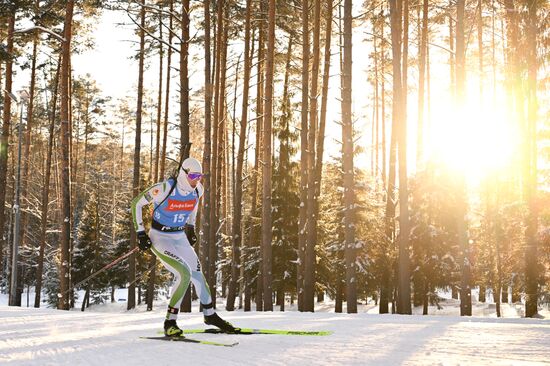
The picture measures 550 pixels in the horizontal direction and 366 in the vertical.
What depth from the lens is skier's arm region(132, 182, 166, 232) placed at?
6.35 m

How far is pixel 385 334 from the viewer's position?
6516 mm

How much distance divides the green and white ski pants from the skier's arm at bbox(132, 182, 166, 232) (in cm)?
22

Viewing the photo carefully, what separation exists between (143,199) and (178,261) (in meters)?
0.87

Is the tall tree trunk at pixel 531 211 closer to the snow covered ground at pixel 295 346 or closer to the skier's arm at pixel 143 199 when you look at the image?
the snow covered ground at pixel 295 346

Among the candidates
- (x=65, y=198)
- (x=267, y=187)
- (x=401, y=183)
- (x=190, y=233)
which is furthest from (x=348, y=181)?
(x=190, y=233)

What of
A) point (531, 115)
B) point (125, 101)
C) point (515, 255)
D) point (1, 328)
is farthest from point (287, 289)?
point (125, 101)

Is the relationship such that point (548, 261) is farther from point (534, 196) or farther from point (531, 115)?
point (531, 115)

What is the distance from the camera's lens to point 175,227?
254 inches

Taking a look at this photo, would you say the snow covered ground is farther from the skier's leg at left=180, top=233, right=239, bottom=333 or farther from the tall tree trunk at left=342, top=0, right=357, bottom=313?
the tall tree trunk at left=342, top=0, right=357, bottom=313

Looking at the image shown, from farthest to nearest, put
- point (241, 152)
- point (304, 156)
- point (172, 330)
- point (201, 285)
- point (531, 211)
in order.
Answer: point (241, 152) < point (531, 211) < point (304, 156) < point (201, 285) < point (172, 330)

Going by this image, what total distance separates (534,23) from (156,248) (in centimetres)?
1821

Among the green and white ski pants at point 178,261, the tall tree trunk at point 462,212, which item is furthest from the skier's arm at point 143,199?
the tall tree trunk at point 462,212

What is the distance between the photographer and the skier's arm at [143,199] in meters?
6.35

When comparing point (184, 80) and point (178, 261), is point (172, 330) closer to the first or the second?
point (178, 261)
